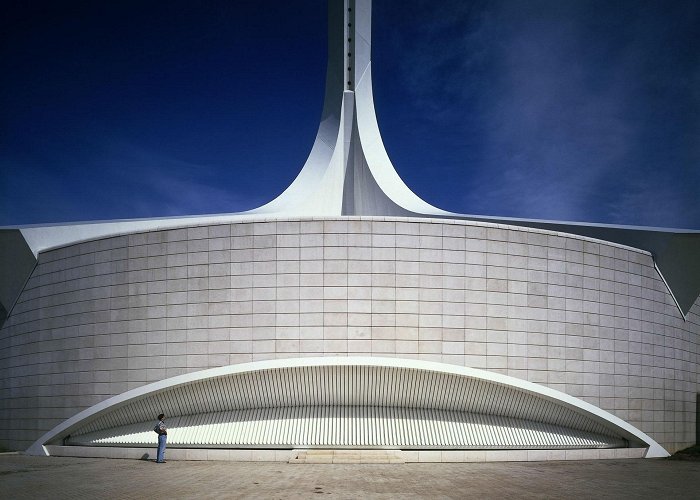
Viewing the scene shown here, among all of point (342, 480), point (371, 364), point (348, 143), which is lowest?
point (342, 480)

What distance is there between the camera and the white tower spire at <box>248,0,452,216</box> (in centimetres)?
2830

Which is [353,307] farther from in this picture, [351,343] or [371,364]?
[371,364]

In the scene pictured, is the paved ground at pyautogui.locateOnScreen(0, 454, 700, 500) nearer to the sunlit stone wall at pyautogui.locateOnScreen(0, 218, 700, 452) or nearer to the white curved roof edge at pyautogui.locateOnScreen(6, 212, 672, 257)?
the sunlit stone wall at pyautogui.locateOnScreen(0, 218, 700, 452)

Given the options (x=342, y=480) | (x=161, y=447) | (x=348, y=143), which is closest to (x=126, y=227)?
(x=161, y=447)

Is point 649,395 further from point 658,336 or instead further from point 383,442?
point 383,442

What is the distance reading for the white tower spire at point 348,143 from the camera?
28.3 metres

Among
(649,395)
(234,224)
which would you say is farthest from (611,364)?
(234,224)

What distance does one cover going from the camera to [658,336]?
18.5 metres

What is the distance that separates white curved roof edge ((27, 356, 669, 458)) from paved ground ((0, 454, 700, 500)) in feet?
6.25

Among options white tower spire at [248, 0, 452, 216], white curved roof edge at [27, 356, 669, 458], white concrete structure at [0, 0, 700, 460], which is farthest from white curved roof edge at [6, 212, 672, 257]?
white tower spire at [248, 0, 452, 216]

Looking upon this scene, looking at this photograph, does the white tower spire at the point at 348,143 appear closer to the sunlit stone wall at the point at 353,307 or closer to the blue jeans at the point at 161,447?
the sunlit stone wall at the point at 353,307

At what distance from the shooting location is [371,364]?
15477mm

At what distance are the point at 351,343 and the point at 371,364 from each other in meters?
0.74

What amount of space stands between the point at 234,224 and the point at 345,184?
13.7m
